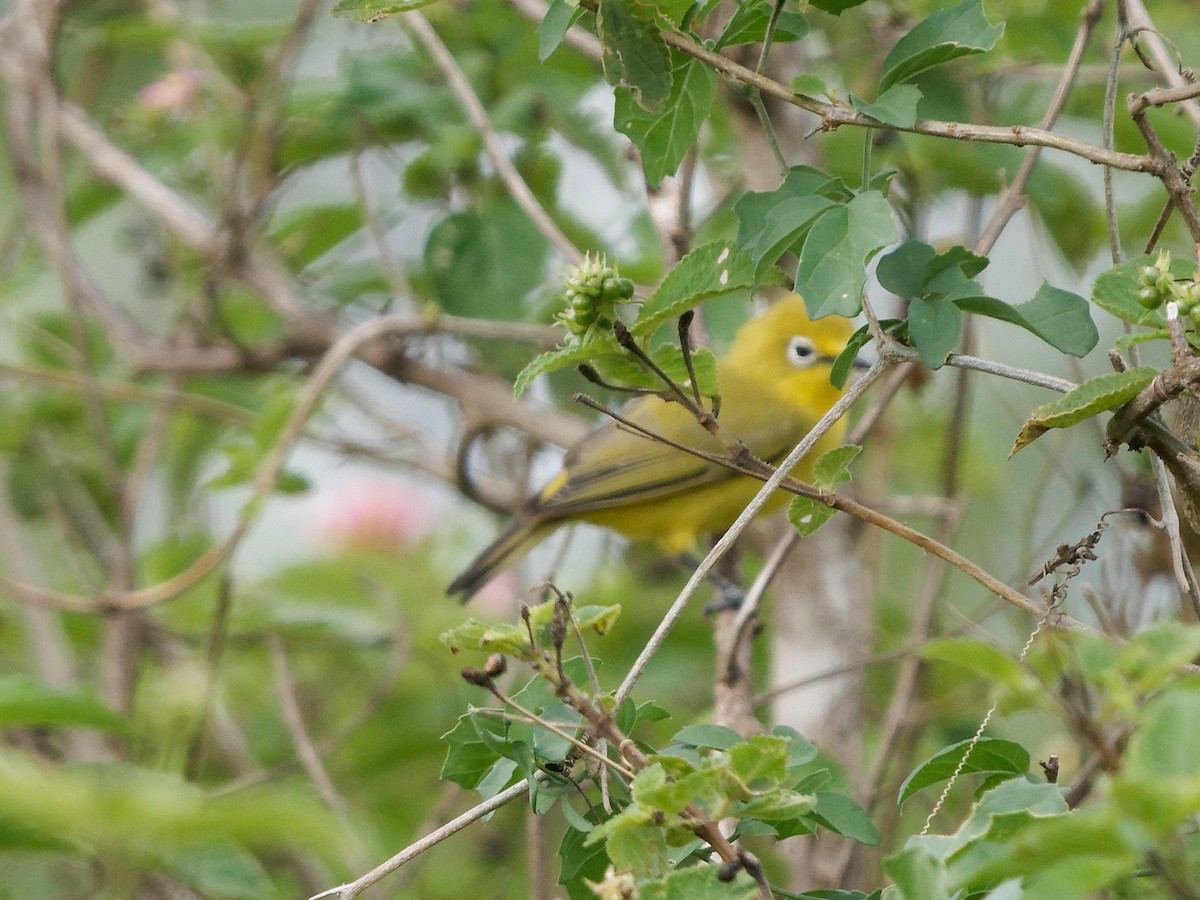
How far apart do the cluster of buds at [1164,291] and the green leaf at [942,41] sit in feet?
0.79

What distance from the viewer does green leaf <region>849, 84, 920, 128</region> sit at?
112cm

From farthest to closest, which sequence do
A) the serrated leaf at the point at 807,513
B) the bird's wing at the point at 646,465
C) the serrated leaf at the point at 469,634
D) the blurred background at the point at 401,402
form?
1. the bird's wing at the point at 646,465
2. the blurred background at the point at 401,402
3. the serrated leaf at the point at 807,513
4. the serrated leaf at the point at 469,634

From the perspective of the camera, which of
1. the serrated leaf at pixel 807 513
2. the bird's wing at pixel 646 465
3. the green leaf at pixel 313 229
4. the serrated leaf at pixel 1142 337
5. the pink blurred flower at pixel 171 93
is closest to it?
the serrated leaf at pixel 1142 337

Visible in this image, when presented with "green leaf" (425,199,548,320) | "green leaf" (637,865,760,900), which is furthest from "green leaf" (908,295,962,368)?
"green leaf" (425,199,548,320)

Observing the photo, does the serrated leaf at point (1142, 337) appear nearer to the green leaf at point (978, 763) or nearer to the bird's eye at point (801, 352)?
the green leaf at point (978, 763)

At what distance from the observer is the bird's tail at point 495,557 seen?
3287mm

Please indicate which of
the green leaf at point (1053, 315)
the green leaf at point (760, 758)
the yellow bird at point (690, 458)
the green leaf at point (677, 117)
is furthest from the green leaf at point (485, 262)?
the green leaf at point (760, 758)

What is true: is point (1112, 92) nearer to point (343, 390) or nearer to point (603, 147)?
point (603, 147)

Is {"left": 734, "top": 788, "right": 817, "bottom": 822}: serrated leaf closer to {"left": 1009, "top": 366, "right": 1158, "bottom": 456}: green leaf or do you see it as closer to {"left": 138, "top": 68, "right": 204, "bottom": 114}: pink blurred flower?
{"left": 1009, "top": 366, "right": 1158, "bottom": 456}: green leaf

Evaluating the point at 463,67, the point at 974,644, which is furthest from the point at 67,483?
the point at 974,644

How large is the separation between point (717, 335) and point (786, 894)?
1776 mm

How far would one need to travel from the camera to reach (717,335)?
2.68 metres

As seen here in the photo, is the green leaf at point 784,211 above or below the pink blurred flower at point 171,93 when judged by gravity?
above

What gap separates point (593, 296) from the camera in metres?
1.14
